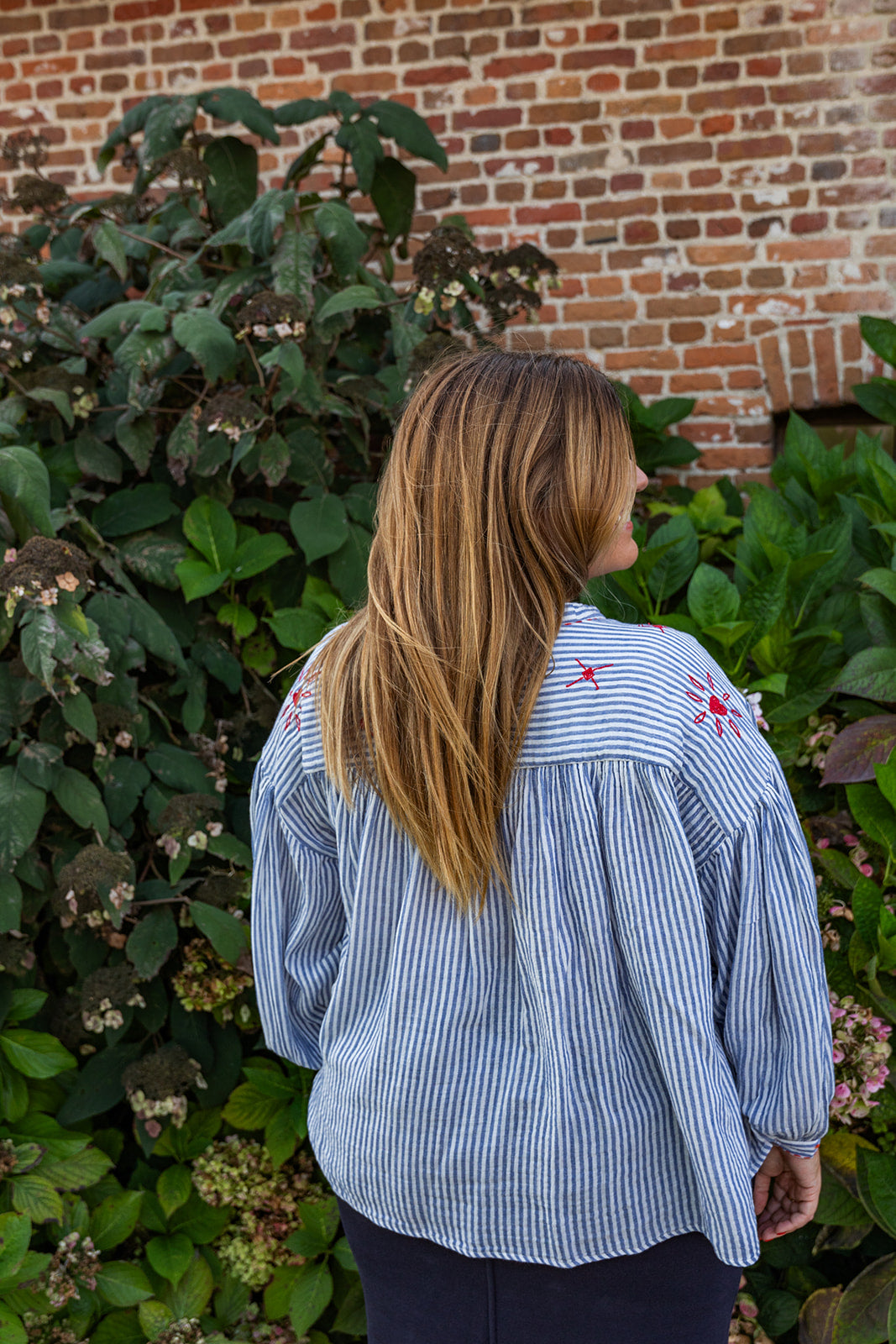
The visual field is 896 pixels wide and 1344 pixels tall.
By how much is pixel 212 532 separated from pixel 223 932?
975mm

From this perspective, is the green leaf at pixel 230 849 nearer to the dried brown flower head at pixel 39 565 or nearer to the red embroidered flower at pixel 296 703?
the dried brown flower head at pixel 39 565

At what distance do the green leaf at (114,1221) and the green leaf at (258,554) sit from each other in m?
1.42

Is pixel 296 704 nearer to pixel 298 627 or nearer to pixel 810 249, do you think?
pixel 298 627

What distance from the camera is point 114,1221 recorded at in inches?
88.0

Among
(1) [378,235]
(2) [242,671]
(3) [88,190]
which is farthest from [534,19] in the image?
(2) [242,671]

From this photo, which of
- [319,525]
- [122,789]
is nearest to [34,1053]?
[122,789]

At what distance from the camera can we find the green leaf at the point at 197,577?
242cm

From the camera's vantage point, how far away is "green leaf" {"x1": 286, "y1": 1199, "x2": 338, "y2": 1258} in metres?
→ 2.26

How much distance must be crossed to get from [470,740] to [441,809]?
8 cm

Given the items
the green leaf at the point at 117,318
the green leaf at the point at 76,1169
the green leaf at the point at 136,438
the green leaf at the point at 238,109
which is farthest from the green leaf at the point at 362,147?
the green leaf at the point at 76,1169

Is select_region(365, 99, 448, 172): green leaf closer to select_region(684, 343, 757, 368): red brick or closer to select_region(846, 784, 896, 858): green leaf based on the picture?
select_region(684, 343, 757, 368): red brick

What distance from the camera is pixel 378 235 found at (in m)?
3.18

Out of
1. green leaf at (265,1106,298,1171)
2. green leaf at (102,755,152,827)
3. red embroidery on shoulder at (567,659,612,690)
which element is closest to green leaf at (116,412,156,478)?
green leaf at (102,755,152,827)

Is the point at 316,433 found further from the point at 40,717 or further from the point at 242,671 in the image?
the point at 40,717
